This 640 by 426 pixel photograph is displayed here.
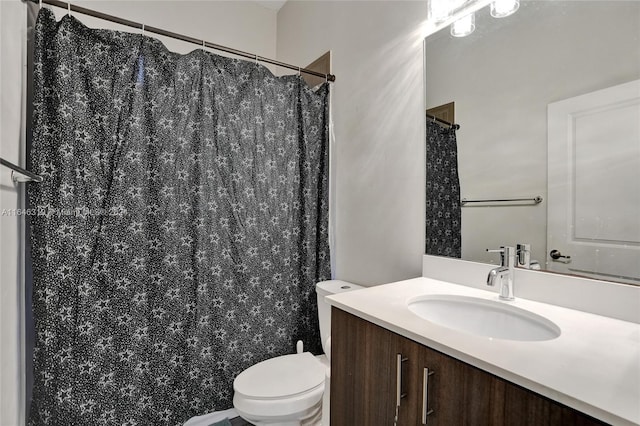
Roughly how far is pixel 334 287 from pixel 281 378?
56 centimetres

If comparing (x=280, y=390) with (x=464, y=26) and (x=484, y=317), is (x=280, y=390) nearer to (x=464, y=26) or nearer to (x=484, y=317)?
(x=484, y=317)

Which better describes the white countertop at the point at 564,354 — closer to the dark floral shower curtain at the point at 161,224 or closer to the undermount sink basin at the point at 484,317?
the undermount sink basin at the point at 484,317

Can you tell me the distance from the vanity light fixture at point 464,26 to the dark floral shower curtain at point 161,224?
0.89m

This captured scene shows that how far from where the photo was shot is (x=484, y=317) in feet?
3.30

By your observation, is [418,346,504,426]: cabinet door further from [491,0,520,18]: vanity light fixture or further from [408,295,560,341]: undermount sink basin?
[491,0,520,18]: vanity light fixture

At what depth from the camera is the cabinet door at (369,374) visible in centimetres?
77

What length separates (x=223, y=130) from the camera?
1664 mm

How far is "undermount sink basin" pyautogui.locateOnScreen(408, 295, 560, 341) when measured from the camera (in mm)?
875

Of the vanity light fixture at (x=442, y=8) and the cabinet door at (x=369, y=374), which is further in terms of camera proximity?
the vanity light fixture at (x=442, y=8)

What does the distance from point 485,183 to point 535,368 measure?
2.58 ft

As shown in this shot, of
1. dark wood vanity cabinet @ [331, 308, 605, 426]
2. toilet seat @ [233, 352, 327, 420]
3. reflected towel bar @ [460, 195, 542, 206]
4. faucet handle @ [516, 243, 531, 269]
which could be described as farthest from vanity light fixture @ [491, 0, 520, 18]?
toilet seat @ [233, 352, 327, 420]

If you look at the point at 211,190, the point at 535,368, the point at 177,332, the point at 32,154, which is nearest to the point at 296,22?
the point at 211,190

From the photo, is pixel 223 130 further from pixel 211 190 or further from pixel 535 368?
pixel 535 368

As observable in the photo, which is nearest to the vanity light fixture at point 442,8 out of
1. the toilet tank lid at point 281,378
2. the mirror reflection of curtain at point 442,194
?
the mirror reflection of curtain at point 442,194
